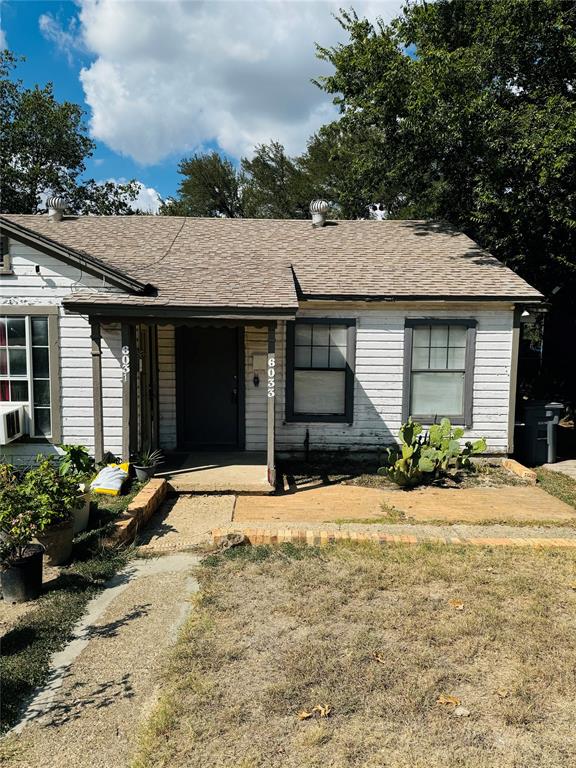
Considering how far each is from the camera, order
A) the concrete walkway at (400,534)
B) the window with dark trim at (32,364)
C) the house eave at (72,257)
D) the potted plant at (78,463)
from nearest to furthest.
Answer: the concrete walkway at (400,534) < the potted plant at (78,463) < the house eave at (72,257) < the window with dark trim at (32,364)

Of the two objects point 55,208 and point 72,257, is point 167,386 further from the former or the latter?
point 55,208

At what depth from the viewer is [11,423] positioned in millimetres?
8156

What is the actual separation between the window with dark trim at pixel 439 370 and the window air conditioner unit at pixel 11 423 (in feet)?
21.0

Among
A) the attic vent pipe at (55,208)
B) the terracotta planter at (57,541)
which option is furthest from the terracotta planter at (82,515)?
the attic vent pipe at (55,208)

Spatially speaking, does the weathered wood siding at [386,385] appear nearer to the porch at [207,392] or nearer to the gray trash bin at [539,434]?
the porch at [207,392]

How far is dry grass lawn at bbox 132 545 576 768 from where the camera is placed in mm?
3062

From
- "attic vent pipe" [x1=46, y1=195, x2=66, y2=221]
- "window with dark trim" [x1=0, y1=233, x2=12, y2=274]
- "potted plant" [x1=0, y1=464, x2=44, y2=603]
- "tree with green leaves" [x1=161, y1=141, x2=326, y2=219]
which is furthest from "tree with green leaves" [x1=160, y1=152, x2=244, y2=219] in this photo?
"potted plant" [x1=0, y1=464, x2=44, y2=603]

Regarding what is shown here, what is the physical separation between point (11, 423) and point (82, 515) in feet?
9.51

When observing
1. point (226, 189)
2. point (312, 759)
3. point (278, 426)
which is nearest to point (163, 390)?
point (278, 426)

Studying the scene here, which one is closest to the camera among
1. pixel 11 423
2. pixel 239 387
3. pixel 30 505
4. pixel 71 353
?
pixel 30 505

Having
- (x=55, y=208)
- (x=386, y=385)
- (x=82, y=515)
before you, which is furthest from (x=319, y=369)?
(x=55, y=208)

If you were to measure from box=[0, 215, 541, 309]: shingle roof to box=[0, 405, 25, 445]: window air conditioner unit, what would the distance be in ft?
7.90

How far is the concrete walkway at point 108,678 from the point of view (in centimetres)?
305

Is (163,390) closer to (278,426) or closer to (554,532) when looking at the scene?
(278,426)
